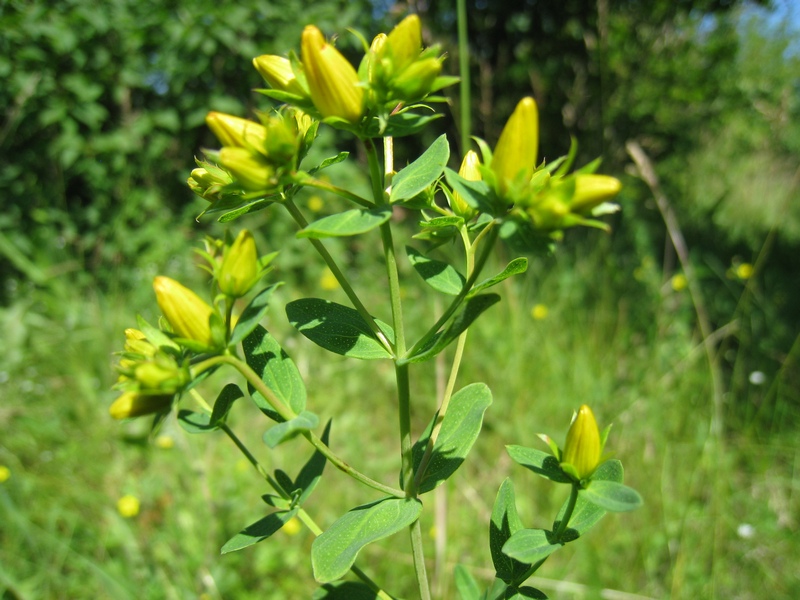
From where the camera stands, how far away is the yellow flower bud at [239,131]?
0.63m

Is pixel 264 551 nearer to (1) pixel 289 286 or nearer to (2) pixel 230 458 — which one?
(2) pixel 230 458

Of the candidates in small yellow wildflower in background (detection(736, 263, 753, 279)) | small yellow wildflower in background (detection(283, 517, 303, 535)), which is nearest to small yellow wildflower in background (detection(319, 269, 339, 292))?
small yellow wildflower in background (detection(283, 517, 303, 535))

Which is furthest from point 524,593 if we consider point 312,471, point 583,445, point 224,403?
point 224,403

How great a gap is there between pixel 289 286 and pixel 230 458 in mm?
1541

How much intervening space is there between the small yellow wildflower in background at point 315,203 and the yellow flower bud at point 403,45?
3.44m

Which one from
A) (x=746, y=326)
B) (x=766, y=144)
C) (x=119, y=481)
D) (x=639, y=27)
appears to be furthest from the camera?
(x=766, y=144)

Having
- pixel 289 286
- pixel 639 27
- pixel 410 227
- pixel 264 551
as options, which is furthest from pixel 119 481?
pixel 639 27

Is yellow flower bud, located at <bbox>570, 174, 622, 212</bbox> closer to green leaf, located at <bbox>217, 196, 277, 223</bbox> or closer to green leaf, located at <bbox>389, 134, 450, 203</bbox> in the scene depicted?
green leaf, located at <bbox>389, 134, 450, 203</bbox>

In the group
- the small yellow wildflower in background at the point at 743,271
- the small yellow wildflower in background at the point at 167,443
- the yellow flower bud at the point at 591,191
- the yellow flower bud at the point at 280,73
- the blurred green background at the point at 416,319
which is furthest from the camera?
the small yellow wildflower in background at the point at 743,271

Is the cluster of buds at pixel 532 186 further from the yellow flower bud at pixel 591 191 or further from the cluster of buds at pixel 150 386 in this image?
the cluster of buds at pixel 150 386

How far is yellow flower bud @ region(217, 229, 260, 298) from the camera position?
0.64m

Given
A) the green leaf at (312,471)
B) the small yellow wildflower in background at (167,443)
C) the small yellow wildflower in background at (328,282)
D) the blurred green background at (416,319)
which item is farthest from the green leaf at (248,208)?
the small yellow wildflower in background at (328,282)

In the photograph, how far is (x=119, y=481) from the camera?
234cm

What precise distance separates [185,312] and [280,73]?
0.99 ft
